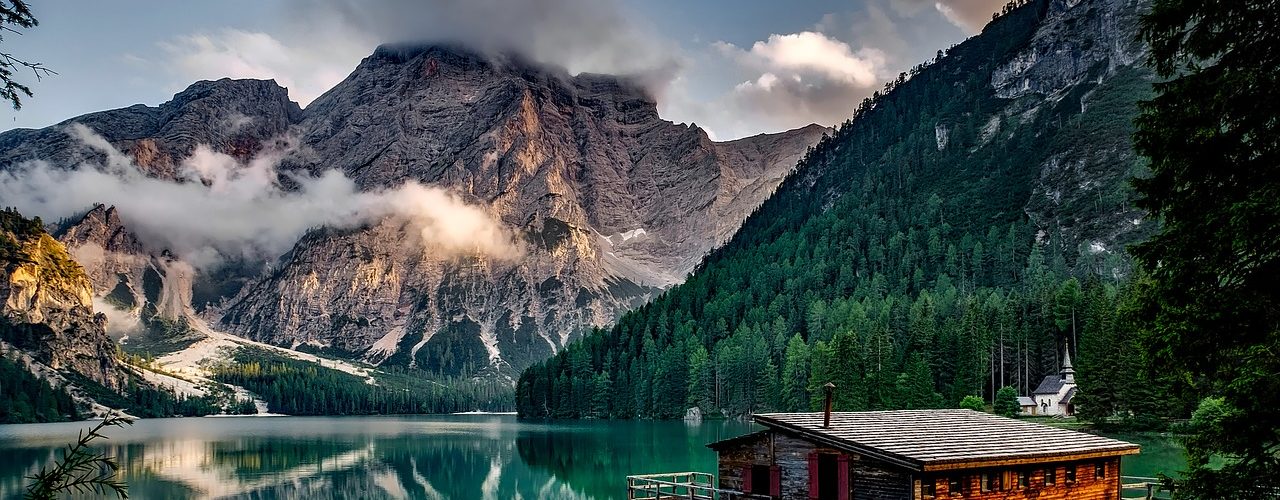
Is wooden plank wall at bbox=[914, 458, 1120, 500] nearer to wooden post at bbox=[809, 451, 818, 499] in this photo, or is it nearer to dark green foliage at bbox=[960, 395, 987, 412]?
wooden post at bbox=[809, 451, 818, 499]

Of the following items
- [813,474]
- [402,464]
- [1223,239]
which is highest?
[1223,239]

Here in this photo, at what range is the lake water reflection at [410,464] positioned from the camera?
78.5m

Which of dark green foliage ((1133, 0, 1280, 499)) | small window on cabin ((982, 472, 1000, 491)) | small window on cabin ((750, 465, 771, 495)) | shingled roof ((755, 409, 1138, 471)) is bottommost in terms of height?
small window on cabin ((750, 465, 771, 495))

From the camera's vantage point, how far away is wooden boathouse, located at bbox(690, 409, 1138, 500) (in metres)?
33.6

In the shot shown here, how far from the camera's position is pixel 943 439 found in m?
36.6

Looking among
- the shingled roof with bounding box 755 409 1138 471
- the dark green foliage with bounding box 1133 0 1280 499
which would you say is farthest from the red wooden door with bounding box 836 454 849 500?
the dark green foliage with bounding box 1133 0 1280 499

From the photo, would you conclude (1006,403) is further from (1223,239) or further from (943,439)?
(1223,239)

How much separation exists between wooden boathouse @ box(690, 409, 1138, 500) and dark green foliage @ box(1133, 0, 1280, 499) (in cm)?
1539

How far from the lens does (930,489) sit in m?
33.2

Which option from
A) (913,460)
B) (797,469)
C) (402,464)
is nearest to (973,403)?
(402,464)

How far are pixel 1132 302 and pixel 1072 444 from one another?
21692 millimetres

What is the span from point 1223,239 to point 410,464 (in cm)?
9829

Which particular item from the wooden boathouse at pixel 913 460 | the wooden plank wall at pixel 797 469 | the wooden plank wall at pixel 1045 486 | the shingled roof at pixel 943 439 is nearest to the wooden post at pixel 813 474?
the wooden boathouse at pixel 913 460

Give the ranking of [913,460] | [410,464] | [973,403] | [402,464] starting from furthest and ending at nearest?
[402,464] < [410,464] < [973,403] < [913,460]
